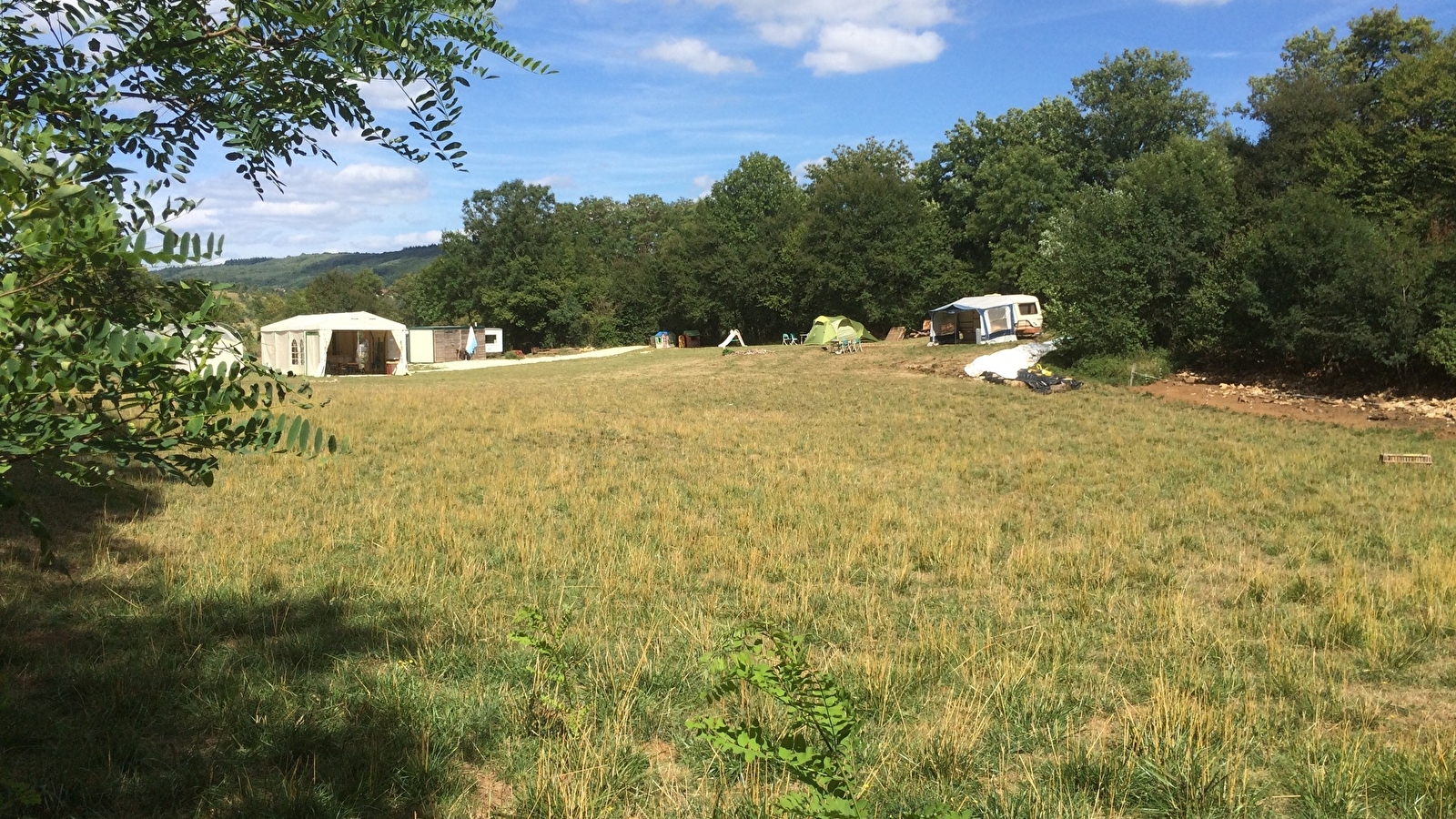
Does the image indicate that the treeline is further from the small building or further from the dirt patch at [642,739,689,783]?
the dirt patch at [642,739,689,783]

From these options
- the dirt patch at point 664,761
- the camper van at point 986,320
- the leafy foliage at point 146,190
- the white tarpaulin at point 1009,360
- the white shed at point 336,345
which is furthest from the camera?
the white shed at point 336,345

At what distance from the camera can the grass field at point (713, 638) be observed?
3832 mm

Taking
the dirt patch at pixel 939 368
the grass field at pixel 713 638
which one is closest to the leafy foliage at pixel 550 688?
the grass field at pixel 713 638

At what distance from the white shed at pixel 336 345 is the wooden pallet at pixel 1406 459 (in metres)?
37.9

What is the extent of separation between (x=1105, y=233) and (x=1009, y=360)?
16.8ft

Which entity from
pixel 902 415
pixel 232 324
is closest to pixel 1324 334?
pixel 902 415

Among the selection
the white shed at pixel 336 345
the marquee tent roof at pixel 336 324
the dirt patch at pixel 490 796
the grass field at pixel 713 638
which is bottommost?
the dirt patch at pixel 490 796

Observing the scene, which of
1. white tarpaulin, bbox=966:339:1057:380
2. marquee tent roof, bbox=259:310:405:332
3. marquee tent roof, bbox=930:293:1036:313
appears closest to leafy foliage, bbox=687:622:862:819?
white tarpaulin, bbox=966:339:1057:380

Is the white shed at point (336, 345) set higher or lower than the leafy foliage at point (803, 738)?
higher

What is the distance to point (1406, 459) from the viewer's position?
1368 centimetres

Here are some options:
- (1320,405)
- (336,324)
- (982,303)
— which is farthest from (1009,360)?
(336,324)

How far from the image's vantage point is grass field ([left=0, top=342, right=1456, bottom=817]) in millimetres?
3832

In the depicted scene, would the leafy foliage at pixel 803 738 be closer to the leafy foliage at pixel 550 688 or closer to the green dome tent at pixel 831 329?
the leafy foliage at pixel 550 688

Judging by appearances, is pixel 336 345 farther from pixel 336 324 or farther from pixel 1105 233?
pixel 1105 233
